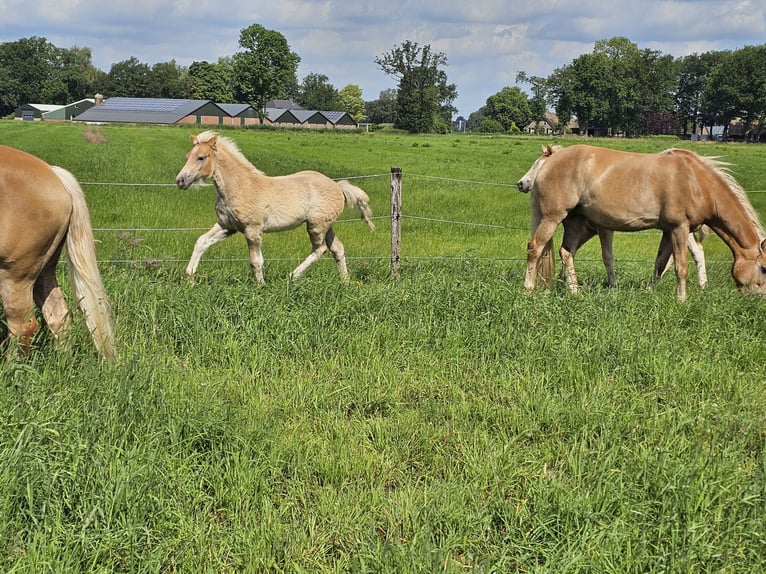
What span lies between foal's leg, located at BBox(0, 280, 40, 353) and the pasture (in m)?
0.19

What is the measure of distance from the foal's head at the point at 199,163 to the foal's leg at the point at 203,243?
1.99 feet

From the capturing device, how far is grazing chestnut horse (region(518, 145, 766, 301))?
7.49 metres

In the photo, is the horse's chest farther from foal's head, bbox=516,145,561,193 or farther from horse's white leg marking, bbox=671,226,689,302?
horse's white leg marking, bbox=671,226,689,302

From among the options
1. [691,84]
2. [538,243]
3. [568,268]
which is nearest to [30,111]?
[691,84]

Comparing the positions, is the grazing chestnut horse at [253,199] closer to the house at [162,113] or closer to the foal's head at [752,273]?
the foal's head at [752,273]

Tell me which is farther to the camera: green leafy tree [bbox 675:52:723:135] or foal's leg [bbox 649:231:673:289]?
green leafy tree [bbox 675:52:723:135]

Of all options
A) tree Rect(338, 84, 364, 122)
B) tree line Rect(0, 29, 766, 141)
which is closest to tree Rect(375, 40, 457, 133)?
tree line Rect(0, 29, 766, 141)

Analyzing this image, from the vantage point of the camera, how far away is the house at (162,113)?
279 ft

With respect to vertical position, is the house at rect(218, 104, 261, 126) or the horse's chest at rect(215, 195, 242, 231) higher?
the house at rect(218, 104, 261, 126)

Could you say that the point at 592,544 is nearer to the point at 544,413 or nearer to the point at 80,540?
the point at 544,413

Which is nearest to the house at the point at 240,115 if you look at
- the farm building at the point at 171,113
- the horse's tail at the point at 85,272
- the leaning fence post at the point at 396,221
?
the farm building at the point at 171,113

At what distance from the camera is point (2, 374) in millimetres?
3801

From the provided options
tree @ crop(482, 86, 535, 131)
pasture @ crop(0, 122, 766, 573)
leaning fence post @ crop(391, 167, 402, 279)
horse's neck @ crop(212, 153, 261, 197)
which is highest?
tree @ crop(482, 86, 535, 131)

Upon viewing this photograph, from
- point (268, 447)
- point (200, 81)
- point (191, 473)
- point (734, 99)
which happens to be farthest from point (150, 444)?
point (200, 81)
